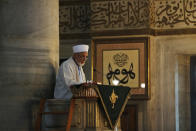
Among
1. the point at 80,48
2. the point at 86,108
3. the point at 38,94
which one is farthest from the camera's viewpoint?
the point at 80,48

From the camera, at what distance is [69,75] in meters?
6.32

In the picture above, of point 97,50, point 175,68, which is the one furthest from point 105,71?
point 175,68

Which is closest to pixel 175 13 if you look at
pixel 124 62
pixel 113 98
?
pixel 124 62

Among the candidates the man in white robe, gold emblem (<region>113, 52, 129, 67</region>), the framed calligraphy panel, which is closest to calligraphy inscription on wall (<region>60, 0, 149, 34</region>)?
the framed calligraphy panel

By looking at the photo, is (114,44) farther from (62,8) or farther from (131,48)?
(62,8)

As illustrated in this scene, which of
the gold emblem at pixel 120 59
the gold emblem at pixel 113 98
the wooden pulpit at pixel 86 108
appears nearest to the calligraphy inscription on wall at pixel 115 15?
the gold emblem at pixel 120 59

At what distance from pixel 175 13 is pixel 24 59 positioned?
635 centimetres

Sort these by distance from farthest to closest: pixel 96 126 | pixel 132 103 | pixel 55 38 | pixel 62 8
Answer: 1. pixel 62 8
2. pixel 132 103
3. pixel 55 38
4. pixel 96 126

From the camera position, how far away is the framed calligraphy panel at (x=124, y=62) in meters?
11.8

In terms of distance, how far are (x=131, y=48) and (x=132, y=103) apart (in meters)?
1.19

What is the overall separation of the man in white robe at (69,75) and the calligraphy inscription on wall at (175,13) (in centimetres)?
566

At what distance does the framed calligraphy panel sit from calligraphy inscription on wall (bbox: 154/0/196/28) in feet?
1.94

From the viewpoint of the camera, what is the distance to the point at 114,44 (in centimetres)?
1200

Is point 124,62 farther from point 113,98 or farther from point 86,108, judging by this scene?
point 86,108
